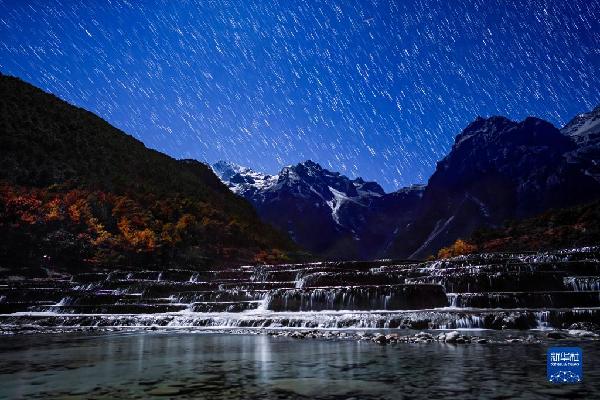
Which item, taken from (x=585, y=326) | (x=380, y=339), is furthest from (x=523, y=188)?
(x=380, y=339)

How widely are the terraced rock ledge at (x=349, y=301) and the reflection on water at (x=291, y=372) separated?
15.4ft

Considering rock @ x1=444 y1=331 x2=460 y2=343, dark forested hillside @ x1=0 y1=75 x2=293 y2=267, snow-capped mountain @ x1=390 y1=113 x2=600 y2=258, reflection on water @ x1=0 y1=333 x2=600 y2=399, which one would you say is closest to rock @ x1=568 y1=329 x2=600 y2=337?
reflection on water @ x1=0 y1=333 x2=600 y2=399

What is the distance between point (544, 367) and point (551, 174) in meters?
184

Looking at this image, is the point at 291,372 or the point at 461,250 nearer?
the point at 291,372

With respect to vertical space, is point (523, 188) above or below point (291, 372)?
above

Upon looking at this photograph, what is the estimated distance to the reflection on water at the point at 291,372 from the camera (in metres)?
5.13

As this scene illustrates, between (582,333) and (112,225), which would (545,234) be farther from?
(112,225)

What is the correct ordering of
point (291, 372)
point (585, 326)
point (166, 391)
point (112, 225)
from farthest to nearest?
point (112, 225), point (585, 326), point (291, 372), point (166, 391)

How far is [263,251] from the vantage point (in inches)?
2697

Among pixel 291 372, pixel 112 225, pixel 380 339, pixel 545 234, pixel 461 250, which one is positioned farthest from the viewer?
pixel 461 250

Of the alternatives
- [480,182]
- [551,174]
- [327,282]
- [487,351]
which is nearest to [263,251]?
[327,282]

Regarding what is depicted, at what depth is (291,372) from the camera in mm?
6648

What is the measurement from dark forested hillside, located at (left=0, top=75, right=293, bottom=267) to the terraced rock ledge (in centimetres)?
Result: 1264

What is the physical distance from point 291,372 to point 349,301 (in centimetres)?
1405
